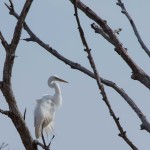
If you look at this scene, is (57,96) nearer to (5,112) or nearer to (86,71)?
(5,112)

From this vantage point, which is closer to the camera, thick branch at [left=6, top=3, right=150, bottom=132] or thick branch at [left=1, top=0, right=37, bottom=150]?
thick branch at [left=6, top=3, right=150, bottom=132]

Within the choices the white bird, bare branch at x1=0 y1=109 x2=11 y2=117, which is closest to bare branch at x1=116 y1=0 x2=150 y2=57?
bare branch at x1=0 y1=109 x2=11 y2=117

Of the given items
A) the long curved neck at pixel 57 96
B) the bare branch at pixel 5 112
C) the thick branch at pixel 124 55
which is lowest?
the thick branch at pixel 124 55

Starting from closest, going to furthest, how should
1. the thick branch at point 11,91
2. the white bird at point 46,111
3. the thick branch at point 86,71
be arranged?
1. the thick branch at point 86,71
2. the thick branch at point 11,91
3. the white bird at point 46,111

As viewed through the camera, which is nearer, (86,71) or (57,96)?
(86,71)

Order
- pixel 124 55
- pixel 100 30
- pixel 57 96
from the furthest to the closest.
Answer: pixel 57 96 < pixel 100 30 < pixel 124 55

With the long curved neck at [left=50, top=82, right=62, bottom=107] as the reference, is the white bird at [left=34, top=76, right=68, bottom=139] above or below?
below

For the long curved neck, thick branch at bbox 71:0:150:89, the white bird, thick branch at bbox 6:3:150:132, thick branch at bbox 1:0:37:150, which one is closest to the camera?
thick branch at bbox 6:3:150:132

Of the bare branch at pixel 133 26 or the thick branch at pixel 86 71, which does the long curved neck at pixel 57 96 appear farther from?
the bare branch at pixel 133 26

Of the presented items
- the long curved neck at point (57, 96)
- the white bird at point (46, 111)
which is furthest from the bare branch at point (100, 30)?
the long curved neck at point (57, 96)

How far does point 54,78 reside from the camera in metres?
16.0

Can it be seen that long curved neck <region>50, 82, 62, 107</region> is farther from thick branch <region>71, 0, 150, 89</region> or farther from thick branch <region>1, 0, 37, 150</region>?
thick branch <region>71, 0, 150, 89</region>

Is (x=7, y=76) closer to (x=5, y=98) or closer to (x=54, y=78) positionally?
(x=5, y=98)

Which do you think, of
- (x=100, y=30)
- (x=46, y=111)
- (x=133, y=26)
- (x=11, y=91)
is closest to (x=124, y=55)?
(x=133, y=26)
